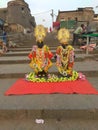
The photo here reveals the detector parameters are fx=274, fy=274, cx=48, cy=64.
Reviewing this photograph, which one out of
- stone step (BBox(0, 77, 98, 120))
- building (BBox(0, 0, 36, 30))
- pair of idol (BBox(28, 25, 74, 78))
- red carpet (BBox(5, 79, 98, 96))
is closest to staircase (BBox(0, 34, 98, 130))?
stone step (BBox(0, 77, 98, 120))

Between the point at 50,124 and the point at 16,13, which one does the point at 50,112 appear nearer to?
the point at 50,124

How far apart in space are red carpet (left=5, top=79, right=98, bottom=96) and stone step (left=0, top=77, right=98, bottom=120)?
37 centimetres

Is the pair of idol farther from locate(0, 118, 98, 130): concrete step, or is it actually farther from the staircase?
locate(0, 118, 98, 130): concrete step

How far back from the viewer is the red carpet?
609 cm

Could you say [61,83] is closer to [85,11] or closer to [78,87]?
[78,87]

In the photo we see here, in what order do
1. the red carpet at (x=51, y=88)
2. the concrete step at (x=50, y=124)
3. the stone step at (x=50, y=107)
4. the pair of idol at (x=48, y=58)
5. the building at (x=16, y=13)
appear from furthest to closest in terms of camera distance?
the building at (x=16, y=13), the pair of idol at (x=48, y=58), the red carpet at (x=51, y=88), the stone step at (x=50, y=107), the concrete step at (x=50, y=124)

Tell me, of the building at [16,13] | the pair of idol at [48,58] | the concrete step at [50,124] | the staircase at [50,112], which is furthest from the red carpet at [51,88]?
the building at [16,13]

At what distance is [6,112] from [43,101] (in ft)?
2.72

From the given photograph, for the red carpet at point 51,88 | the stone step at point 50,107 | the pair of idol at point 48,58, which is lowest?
the stone step at point 50,107

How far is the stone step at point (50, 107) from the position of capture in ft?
15.8

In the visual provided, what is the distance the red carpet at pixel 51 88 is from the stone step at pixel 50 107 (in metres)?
0.37

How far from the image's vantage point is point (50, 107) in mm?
4988

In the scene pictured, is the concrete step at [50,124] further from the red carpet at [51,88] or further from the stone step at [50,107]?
the red carpet at [51,88]

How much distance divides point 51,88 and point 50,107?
145 centimetres
